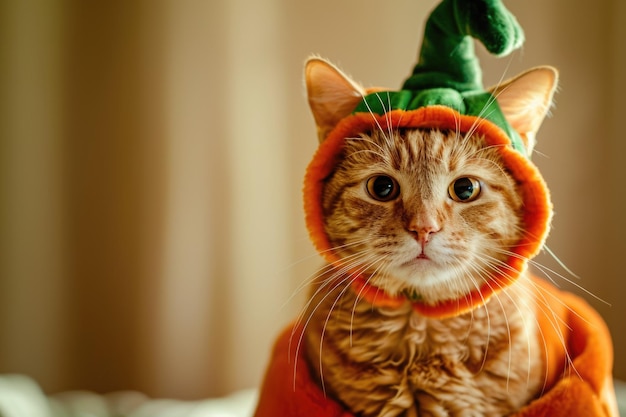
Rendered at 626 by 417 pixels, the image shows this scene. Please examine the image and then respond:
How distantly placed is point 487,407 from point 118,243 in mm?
1101

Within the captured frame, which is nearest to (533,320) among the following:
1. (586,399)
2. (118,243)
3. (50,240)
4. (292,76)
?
(586,399)

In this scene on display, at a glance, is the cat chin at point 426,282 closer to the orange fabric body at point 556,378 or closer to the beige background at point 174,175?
the orange fabric body at point 556,378

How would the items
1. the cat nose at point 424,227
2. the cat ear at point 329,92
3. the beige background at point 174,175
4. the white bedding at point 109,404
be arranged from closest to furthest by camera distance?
the cat nose at point 424,227
the cat ear at point 329,92
the white bedding at point 109,404
the beige background at point 174,175

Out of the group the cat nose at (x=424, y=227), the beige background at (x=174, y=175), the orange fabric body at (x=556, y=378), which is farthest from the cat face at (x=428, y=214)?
the beige background at (x=174, y=175)

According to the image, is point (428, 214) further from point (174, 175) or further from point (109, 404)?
point (109, 404)

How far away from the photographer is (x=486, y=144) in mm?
714

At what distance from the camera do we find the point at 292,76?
1417 mm

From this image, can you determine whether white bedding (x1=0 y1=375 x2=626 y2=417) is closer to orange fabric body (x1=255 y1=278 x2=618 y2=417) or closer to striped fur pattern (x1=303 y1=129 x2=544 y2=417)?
orange fabric body (x1=255 y1=278 x2=618 y2=417)

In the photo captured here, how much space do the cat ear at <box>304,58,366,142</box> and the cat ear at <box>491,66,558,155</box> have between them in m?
0.22

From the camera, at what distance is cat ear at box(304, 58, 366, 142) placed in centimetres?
77

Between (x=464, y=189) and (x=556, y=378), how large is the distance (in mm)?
318

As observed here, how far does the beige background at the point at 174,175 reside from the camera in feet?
4.25

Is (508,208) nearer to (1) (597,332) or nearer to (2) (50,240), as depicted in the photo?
(1) (597,332)

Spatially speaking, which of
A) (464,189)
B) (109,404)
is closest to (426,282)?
(464,189)
